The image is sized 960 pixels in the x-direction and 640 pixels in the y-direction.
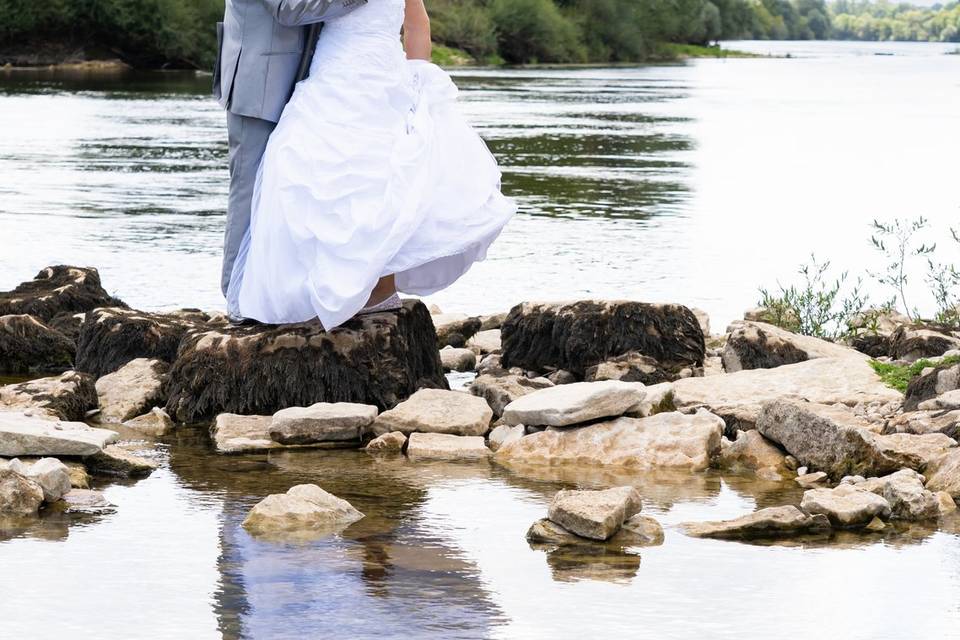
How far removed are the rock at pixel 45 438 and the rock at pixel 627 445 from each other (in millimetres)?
1631

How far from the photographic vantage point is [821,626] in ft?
14.4

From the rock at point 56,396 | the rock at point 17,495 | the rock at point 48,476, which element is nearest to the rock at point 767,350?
the rock at point 56,396

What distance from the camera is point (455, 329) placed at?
9812mm

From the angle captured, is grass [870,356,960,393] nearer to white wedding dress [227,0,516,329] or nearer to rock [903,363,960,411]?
rock [903,363,960,411]

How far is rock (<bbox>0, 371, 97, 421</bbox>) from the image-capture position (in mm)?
7023

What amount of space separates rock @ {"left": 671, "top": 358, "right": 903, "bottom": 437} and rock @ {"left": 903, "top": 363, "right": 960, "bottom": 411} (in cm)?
15

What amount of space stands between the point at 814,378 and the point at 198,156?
18745mm

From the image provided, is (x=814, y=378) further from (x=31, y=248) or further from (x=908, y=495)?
(x=31, y=248)

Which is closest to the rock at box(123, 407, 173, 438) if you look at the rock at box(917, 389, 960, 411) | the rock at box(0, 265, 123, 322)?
the rock at box(0, 265, 123, 322)

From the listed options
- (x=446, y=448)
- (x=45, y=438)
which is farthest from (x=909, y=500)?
(x=45, y=438)

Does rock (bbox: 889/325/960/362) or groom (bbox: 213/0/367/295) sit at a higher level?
groom (bbox: 213/0/367/295)

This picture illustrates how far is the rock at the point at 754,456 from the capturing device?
6355 mm

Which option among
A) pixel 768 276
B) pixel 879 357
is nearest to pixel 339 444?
pixel 879 357

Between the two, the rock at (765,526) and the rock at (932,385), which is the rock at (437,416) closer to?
the rock at (765,526)
